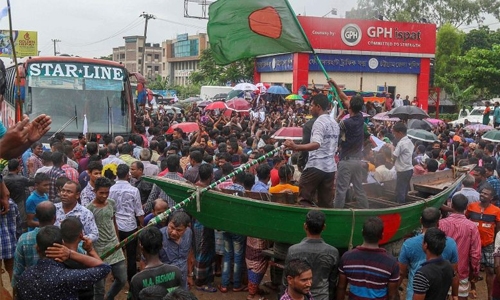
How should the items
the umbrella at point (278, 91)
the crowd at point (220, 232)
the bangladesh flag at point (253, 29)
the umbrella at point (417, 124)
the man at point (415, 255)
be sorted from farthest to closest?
the umbrella at point (278, 91) < the umbrella at point (417, 124) < the bangladesh flag at point (253, 29) < the man at point (415, 255) < the crowd at point (220, 232)

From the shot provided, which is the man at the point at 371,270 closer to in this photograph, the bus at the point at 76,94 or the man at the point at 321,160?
the man at the point at 321,160

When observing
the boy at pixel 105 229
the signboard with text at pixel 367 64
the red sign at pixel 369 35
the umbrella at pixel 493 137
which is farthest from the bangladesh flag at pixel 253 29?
the signboard with text at pixel 367 64

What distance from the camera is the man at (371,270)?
4.77 m

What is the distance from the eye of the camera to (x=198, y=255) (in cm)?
740

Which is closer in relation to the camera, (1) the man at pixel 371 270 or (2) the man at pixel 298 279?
(2) the man at pixel 298 279

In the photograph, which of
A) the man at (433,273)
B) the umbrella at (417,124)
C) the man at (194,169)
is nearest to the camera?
the man at (433,273)

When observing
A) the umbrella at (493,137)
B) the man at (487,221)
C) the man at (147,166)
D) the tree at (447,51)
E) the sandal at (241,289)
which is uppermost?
the tree at (447,51)

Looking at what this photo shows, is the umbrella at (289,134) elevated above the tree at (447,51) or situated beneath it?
situated beneath

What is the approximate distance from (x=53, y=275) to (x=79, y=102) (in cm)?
940

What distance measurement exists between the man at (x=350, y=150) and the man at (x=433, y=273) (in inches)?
85.2

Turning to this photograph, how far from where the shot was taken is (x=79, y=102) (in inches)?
502

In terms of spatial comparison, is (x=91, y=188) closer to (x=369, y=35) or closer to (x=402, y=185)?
(x=402, y=185)

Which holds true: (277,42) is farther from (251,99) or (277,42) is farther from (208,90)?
(208,90)

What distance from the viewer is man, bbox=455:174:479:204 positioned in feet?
24.5
